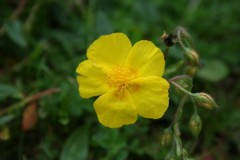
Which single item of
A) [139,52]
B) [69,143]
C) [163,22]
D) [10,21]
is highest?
[139,52]

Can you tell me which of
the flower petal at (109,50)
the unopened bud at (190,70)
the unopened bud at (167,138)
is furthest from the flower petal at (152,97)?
the unopened bud at (190,70)

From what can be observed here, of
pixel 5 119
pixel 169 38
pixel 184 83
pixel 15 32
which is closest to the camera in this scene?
pixel 169 38

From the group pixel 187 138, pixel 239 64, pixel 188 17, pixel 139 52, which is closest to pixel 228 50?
pixel 239 64

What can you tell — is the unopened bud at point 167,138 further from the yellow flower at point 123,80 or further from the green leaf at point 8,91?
the green leaf at point 8,91

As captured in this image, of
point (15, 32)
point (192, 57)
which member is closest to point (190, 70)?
point (192, 57)

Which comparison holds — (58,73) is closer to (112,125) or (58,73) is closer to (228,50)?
(112,125)

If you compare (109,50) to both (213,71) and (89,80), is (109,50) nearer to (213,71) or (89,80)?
(89,80)

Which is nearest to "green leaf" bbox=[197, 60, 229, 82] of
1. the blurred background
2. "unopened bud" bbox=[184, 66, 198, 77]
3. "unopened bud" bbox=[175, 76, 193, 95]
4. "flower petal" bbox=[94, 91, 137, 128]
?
the blurred background

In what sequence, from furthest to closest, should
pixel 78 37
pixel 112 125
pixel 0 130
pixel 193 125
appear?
pixel 78 37 < pixel 0 130 < pixel 193 125 < pixel 112 125
